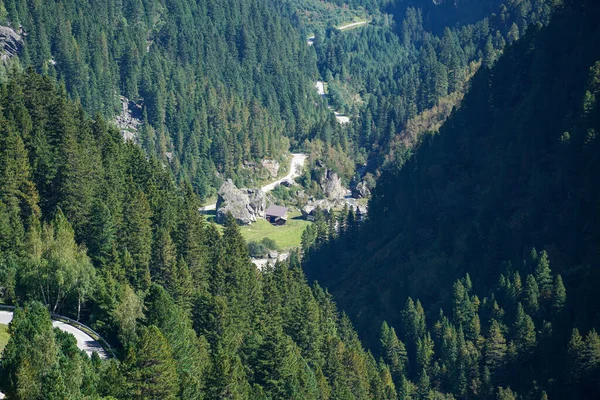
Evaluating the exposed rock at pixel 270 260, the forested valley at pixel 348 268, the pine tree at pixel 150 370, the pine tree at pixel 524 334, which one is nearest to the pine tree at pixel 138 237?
the forested valley at pixel 348 268

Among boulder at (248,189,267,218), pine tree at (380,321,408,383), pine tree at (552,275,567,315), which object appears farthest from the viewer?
boulder at (248,189,267,218)

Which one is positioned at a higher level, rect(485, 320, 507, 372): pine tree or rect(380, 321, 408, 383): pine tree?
rect(485, 320, 507, 372): pine tree

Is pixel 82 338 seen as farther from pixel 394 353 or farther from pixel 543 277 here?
pixel 543 277

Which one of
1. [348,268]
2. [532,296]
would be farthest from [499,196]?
[348,268]

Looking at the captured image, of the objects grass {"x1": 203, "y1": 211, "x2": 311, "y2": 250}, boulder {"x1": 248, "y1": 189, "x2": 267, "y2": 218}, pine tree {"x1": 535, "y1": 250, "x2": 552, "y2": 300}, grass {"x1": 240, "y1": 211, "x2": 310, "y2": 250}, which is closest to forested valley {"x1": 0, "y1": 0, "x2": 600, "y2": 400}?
pine tree {"x1": 535, "y1": 250, "x2": 552, "y2": 300}

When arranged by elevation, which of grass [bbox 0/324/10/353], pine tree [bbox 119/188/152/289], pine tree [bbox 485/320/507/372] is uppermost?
grass [bbox 0/324/10/353]

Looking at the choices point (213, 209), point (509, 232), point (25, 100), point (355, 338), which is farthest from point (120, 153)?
point (213, 209)

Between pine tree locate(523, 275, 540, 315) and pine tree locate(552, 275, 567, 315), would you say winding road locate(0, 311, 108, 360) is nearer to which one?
pine tree locate(552, 275, 567, 315)
